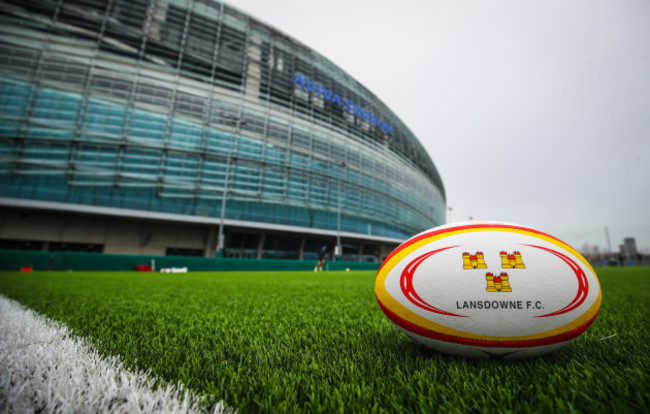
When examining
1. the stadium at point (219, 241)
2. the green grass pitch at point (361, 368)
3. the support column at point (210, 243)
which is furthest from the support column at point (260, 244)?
the green grass pitch at point (361, 368)

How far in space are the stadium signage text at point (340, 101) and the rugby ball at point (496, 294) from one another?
115 ft

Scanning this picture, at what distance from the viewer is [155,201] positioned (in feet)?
80.1

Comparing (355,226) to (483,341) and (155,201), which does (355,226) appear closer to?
(155,201)

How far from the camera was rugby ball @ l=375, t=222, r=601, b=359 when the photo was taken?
1.49 metres

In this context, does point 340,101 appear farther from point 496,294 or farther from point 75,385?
point 75,385

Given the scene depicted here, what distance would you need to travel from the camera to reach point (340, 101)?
3809 centimetres

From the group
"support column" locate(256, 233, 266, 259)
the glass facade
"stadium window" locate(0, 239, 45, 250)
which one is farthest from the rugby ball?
"stadium window" locate(0, 239, 45, 250)

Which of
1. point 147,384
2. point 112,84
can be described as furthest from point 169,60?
point 147,384

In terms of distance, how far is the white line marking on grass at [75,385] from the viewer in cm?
106

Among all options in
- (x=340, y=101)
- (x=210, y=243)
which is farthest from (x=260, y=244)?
(x=340, y=101)

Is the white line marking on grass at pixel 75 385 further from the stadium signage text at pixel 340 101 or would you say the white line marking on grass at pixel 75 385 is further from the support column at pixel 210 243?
the stadium signage text at pixel 340 101

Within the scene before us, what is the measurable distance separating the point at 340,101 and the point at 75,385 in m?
39.9

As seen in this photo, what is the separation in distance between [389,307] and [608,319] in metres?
2.57

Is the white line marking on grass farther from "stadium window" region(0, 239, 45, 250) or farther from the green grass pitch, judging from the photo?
"stadium window" region(0, 239, 45, 250)
